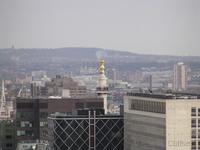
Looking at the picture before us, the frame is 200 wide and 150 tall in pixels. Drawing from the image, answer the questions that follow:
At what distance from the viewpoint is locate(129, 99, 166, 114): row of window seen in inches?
3479

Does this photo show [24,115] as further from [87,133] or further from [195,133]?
[195,133]

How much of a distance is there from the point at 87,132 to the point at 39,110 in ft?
62.5

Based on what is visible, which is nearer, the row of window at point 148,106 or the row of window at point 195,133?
the row of window at point 195,133

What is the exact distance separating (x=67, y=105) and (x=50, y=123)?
18374mm

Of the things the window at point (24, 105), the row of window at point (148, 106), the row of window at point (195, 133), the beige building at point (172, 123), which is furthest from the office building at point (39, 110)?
the row of window at point (195, 133)

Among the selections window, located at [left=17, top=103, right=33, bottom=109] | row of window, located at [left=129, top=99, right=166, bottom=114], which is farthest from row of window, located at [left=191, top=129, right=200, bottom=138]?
window, located at [left=17, top=103, right=33, bottom=109]

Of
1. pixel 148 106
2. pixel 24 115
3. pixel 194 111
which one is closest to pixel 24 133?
pixel 24 115

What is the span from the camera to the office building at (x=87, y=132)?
101 meters

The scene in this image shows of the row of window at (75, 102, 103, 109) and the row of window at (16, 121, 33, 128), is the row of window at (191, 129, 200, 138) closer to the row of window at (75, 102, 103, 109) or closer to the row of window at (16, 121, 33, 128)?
the row of window at (75, 102, 103, 109)

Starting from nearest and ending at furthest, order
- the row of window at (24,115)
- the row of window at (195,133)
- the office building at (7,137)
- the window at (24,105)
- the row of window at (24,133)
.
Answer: the row of window at (195,133) → the window at (24,105) → the row of window at (24,115) → the row of window at (24,133) → the office building at (7,137)

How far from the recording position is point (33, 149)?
328 feet

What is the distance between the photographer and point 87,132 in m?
101

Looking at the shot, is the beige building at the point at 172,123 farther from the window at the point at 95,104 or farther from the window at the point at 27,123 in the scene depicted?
the window at the point at 27,123

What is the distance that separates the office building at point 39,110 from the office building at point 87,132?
712 inches
